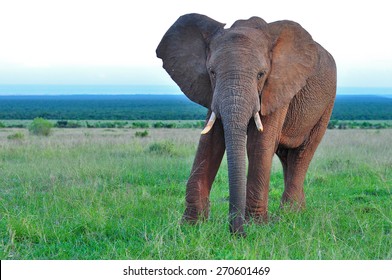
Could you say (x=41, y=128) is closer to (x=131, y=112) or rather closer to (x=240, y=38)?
(x=240, y=38)

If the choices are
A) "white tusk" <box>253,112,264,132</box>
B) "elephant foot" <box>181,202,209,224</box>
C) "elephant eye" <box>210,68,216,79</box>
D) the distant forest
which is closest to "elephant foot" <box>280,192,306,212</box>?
"elephant foot" <box>181,202,209,224</box>

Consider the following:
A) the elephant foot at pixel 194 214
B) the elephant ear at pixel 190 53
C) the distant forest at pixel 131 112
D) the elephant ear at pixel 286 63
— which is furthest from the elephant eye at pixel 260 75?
A: the distant forest at pixel 131 112

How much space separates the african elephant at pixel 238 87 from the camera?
6215mm

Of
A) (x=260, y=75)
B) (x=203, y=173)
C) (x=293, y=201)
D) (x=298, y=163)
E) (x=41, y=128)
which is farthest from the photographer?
(x=41, y=128)

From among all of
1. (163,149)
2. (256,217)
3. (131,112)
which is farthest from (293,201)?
(131,112)

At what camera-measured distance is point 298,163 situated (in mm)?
9305

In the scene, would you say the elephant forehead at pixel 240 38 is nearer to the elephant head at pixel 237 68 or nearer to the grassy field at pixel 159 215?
the elephant head at pixel 237 68

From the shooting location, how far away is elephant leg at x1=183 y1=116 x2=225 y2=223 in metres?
7.10

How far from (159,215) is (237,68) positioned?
237 cm

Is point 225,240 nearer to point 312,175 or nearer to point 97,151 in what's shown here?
point 312,175

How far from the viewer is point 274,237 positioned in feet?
20.3

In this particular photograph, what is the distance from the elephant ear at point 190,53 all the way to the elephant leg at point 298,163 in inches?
91.2
